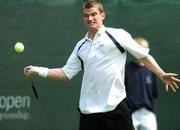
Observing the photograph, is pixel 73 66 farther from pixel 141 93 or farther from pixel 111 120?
pixel 141 93

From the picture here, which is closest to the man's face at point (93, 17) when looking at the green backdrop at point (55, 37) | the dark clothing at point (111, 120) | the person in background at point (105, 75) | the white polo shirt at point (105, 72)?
the person in background at point (105, 75)

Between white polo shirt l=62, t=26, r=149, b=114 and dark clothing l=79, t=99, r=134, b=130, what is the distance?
4 cm

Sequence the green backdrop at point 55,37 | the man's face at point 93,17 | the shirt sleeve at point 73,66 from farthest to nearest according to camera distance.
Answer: the green backdrop at point 55,37, the shirt sleeve at point 73,66, the man's face at point 93,17

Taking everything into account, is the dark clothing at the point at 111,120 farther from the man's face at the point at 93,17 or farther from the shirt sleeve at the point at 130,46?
the man's face at the point at 93,17

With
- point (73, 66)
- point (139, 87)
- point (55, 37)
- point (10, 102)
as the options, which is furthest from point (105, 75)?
point (10, 102)

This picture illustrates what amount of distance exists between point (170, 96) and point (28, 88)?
1.73m

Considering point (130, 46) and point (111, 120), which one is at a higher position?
point (130, 46)

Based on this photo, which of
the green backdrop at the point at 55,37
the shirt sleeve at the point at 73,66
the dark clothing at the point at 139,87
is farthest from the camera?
the green backdrop at the point at 55,37

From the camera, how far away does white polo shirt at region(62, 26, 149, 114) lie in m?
5.63

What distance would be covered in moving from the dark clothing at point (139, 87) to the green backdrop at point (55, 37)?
0.37m

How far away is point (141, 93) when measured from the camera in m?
8.01

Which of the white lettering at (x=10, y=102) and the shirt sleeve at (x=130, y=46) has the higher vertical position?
the shirt sleeve at (x=130, y=46)

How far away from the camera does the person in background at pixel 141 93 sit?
7.98m

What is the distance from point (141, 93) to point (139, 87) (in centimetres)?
7
